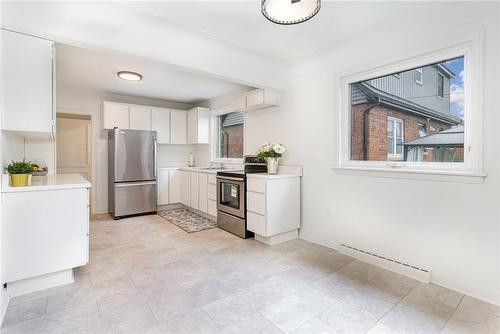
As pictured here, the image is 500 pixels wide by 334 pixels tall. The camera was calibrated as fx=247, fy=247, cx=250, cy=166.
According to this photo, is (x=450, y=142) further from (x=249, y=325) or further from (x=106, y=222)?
(x=106, y=222)

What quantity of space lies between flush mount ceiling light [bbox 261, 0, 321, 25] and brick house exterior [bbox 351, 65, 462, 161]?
1.46 meters

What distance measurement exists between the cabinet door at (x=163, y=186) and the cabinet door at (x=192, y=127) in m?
0.88

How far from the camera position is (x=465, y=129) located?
208 centimetres

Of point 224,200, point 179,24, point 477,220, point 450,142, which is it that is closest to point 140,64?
point 179,24

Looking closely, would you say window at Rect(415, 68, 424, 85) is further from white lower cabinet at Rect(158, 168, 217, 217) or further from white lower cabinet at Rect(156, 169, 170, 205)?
white lower cabinet at Rect(156, 169, 170, 205)

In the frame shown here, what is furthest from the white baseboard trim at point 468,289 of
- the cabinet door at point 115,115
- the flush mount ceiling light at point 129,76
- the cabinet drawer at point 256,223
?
the cabinet door at point 115,115

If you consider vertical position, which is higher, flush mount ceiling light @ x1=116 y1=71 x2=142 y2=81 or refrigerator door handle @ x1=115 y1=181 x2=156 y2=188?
flush mount ceiling light @ x1=116 y1=71 x2=142 y2=81

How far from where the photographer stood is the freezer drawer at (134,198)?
4480 mm

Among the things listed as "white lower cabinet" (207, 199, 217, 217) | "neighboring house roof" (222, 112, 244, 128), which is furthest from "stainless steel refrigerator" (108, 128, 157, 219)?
"neighboring house roof" (222, 112, 244, 128)

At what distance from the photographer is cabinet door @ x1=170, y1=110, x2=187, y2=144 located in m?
5.37

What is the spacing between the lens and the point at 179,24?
247 cm

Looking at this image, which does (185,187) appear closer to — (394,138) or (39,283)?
(39,283)

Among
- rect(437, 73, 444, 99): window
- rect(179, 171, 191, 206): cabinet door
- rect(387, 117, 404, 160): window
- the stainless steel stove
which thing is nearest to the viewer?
rect(437, 73, 444, 99): window

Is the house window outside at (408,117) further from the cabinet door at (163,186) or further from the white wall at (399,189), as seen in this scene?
the cabinet door at (163,186)
